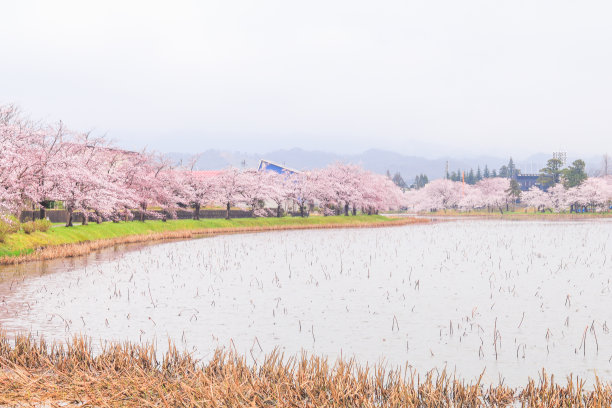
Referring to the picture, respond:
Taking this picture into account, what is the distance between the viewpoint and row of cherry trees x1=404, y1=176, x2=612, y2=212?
123500 mm

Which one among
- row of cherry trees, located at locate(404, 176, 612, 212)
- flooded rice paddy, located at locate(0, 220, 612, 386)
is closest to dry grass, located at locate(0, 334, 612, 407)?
flooded rice paddy, located at locate(0, 220, 612, 386)

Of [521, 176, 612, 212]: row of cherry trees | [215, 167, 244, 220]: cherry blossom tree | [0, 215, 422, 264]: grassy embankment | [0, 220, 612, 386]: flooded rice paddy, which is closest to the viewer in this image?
[0, 220, 612, 386]: flooded rice paddy

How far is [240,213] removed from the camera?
79.6 metres

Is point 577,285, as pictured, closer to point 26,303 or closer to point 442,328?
point 442,328

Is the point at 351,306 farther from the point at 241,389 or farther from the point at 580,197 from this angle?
the point at 580,197

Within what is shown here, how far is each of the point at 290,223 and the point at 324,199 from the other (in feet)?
55.9

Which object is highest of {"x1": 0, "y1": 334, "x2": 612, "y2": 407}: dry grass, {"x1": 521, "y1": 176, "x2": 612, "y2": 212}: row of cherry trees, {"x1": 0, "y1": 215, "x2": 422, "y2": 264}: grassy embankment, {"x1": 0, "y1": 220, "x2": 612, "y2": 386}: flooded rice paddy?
{"x1": 521, "y1": 176, "x2": 612, "y2": 212}: row of cherry trees

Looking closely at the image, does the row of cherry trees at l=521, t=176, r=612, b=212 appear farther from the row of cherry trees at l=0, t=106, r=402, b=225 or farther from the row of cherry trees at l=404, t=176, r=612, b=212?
the row of cherry trees at l=0, t=106, r=402, b=225

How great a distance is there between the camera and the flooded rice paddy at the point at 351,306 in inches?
521

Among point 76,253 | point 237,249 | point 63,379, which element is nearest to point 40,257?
point 76,253

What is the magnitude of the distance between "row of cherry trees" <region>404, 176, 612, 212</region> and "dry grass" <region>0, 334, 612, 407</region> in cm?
12830

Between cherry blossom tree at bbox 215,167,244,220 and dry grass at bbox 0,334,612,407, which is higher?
cherry blossom tree at bbox 215,167,244,220

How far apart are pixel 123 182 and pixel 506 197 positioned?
369ft

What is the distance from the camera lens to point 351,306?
18.9m
